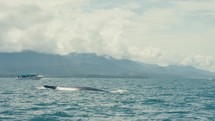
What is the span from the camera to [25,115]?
59531 millimetres

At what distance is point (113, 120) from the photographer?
55.6 m

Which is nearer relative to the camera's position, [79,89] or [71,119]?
[71,119]

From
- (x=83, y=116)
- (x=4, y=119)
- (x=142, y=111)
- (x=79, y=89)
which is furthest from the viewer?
(x=79, y=89)

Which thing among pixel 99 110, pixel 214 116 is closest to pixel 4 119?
pixel 99 110

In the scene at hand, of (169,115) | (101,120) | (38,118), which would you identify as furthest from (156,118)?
(38,118)

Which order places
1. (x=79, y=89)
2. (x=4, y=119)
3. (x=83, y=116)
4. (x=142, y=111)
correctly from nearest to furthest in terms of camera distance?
(x=4, y=119), (x=83, y=116), (x=142, y=111), (x=79, y=89)

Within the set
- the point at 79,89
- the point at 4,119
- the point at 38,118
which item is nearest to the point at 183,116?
the point at 38,118

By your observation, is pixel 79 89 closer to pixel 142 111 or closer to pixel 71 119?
pixel 142 111

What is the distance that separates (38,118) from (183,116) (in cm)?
2098

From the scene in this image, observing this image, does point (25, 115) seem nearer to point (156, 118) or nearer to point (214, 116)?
point (156, 118)

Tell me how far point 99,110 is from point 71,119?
37.0ft

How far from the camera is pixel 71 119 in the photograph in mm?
56438

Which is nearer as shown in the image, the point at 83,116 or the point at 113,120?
the point at 113,120

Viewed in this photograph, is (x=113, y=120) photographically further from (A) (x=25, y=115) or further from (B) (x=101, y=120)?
(A) (x=25, y=115)
